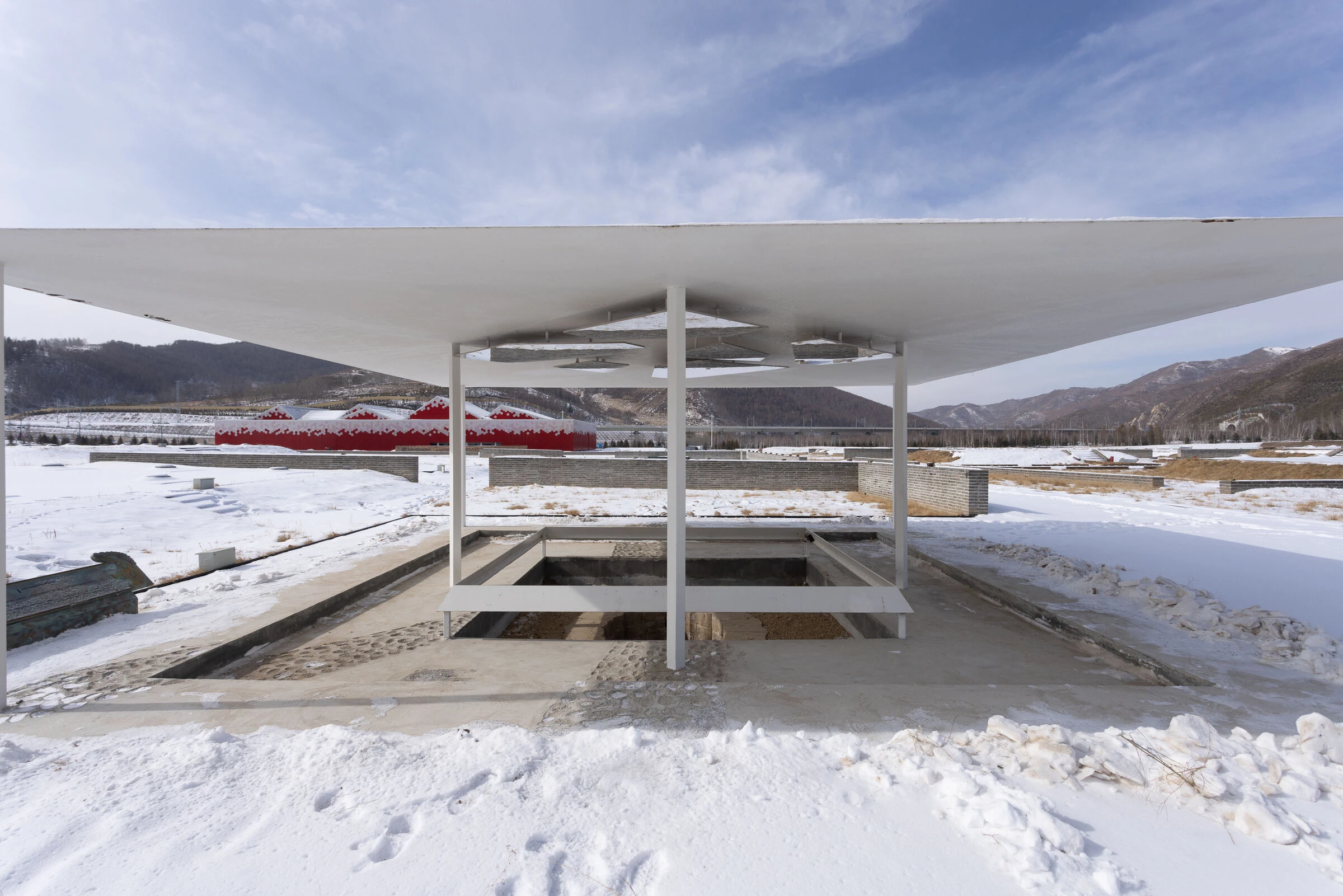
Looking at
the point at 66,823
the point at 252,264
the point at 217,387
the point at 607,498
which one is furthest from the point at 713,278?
the point at 217,387

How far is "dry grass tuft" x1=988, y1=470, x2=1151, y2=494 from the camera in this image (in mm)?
19641

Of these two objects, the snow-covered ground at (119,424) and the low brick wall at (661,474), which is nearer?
the low brick wall at (661,474)

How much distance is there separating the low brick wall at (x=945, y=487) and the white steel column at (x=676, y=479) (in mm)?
10315

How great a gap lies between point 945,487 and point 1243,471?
1761 centimetres

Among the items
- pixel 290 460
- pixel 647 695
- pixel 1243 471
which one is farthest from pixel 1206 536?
pixel 290 460

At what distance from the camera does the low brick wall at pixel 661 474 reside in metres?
20.0

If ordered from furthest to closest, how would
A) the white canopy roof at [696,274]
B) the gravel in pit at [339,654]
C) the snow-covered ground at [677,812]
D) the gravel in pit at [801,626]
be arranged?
the gravel in pit at [801,626], the gravel in pit at [339,654], the white canopy roof at [696,274], the snow-covered ground at [677,812]

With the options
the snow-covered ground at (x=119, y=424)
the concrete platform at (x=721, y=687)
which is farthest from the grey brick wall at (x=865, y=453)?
the snow-covered ground at (x=119, y=424)

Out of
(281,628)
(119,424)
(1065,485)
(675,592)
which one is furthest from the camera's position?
(119,424)

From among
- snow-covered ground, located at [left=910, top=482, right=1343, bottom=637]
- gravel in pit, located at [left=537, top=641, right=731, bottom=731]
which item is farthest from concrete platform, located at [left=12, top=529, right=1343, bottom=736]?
snow-covered ground, located at [left=910, top=482, right=1343, bottom=637]

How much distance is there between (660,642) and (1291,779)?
4.15 m

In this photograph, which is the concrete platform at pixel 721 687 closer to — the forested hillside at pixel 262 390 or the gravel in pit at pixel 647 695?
the gravel in pit at pixel 647 695

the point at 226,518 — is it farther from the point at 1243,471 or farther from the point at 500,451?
the point at 1243,471

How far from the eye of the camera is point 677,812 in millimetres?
2855
